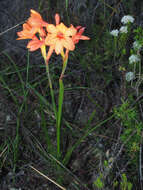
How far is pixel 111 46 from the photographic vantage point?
1981 millimetres

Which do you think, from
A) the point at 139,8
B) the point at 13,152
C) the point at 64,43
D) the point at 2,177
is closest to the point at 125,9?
the point at 139,8

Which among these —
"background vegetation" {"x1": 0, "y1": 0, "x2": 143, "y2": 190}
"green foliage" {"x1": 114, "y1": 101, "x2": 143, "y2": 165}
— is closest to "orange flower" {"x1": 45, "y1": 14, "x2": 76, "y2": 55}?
"background vegetation" {"x1": 0, "y1": 0, "x2": 143, "y2": 190}

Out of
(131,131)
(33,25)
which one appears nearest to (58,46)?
(33,25)

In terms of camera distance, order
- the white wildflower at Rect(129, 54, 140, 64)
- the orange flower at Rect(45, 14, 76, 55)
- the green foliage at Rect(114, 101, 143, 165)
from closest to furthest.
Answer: the orange flower at Rect(45, 14, 76, 55), the green foliage at Rect(114, 101, 143, 165), the white wildflower at Rect(129, 54, 140, 64)

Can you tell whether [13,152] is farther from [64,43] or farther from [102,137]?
[64,43]

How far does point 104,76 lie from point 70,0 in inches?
27.3

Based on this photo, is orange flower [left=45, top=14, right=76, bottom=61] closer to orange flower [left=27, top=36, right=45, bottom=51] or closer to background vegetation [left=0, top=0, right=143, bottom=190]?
orange flower [left=27, top=36, right=45, bottom=51]

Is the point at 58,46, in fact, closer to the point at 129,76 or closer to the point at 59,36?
Result: the point at 59,36

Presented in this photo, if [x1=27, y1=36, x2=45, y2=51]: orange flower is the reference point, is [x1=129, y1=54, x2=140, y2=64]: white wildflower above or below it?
below

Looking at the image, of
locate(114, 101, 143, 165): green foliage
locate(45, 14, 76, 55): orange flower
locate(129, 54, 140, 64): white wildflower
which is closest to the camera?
locate(45, 14, 76, 55): orange flower

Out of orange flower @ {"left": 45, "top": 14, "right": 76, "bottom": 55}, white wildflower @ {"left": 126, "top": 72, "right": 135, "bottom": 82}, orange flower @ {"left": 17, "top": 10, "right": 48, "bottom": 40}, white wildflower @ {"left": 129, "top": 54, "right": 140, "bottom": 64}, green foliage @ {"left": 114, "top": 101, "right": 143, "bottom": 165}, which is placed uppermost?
orange flower @ {"left": 17, "top": 10, "right": 48, "bottom": 40}

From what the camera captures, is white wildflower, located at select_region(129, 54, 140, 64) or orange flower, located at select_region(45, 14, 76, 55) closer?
orange flower, located at select_region(45, 14, 76, 55)

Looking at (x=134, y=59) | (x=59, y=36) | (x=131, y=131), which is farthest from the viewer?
(x=134, y=59)

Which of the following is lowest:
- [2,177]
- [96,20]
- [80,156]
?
[2,177]
